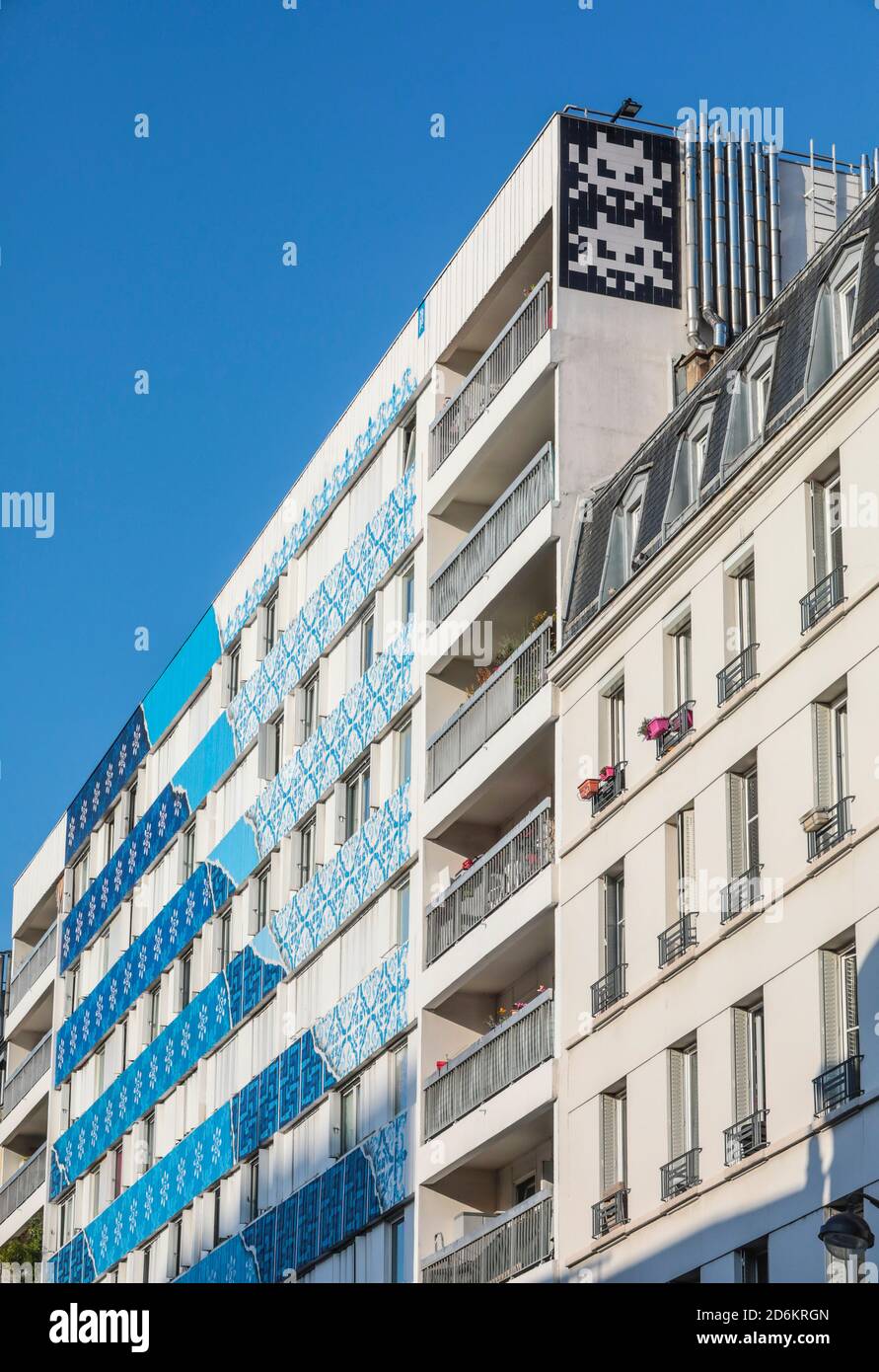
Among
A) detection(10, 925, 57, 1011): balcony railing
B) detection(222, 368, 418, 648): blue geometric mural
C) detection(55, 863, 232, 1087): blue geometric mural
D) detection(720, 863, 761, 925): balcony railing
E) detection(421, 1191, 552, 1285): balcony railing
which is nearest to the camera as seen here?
detection(720, 863, 761, 925): balcony railing

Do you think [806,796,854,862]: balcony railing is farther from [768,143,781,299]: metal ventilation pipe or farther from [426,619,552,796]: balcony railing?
[768,143,781,299]: metal ventilation pipe

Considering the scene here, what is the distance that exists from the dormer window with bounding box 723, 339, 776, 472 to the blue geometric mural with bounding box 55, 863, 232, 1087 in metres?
22.8

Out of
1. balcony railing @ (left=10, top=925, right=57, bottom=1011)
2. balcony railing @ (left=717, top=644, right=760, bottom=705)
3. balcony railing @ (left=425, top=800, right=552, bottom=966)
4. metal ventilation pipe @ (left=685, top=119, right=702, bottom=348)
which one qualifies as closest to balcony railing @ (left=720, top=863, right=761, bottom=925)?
balcony railing @ (left=717, top=644, right=760, bottom=705)

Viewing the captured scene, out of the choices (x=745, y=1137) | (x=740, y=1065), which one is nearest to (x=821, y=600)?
(x=740, y=1065)

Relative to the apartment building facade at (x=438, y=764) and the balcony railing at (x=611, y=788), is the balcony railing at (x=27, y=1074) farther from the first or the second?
the balcony railing at (x=611, y=788)

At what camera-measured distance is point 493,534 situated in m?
45.4

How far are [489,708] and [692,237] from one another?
860cm

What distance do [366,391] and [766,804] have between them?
20.6 meters

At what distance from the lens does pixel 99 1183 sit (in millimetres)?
64812

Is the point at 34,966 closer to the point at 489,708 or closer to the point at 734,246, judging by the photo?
the point at 489,708

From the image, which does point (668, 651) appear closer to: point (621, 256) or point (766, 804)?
point (766, 804)

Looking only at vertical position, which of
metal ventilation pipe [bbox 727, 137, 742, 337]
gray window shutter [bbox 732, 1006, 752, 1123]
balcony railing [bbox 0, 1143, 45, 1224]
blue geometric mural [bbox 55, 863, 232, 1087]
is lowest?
gray window shutter [bbox 732, 1006, 752, 1123]

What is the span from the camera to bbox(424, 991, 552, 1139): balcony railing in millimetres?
40750
